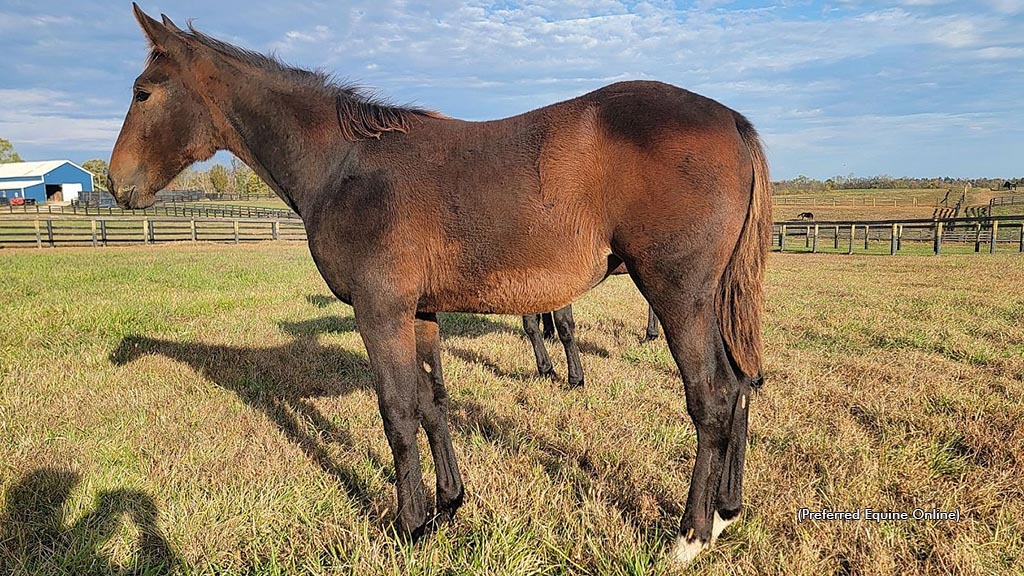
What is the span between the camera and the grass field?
2.59 m

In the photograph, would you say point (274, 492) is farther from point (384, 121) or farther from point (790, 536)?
point (790, 536)

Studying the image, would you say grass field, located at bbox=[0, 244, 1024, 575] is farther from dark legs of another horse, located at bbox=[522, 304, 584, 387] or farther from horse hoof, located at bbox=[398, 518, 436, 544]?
dark legs of another horse, located at bbox=[522, 304, 584, 387]

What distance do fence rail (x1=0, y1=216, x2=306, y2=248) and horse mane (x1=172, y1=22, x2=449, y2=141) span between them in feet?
68.6

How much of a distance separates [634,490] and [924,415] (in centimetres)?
249

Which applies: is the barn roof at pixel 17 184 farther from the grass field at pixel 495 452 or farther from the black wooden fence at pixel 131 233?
the grass field at pixel 495 452

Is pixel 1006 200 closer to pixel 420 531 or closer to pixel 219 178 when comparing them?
pixel 420 531

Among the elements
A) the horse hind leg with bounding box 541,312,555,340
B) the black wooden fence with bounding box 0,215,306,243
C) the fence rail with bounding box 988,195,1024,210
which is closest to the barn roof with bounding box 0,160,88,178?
the black wooden fence with bounding box 0,215,306,243

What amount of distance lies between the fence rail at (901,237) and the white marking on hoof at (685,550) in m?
21.6

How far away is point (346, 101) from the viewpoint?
10.3 ft

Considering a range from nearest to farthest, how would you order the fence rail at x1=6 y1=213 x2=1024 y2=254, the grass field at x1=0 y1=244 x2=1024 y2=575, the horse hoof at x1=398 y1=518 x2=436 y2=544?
the grass field at x1=0 y1=244 x2=1024 y2=575
the horse hoof at x1=398 y1=518 x2=436 y2=544
the fence rail at x1=6 y1=213 x2=1024 y2=254

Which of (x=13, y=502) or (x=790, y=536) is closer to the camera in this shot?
(x=790, y=536)

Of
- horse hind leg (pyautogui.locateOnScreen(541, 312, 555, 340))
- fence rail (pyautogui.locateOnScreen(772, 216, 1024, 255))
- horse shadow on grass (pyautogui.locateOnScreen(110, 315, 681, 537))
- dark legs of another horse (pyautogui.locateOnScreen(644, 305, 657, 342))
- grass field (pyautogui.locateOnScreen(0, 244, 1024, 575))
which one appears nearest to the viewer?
grass field (pyautogui.locateOnScreen(0, 244, 1024, 575))

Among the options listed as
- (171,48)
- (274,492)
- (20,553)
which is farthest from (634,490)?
(171,48)

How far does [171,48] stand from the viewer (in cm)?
322
